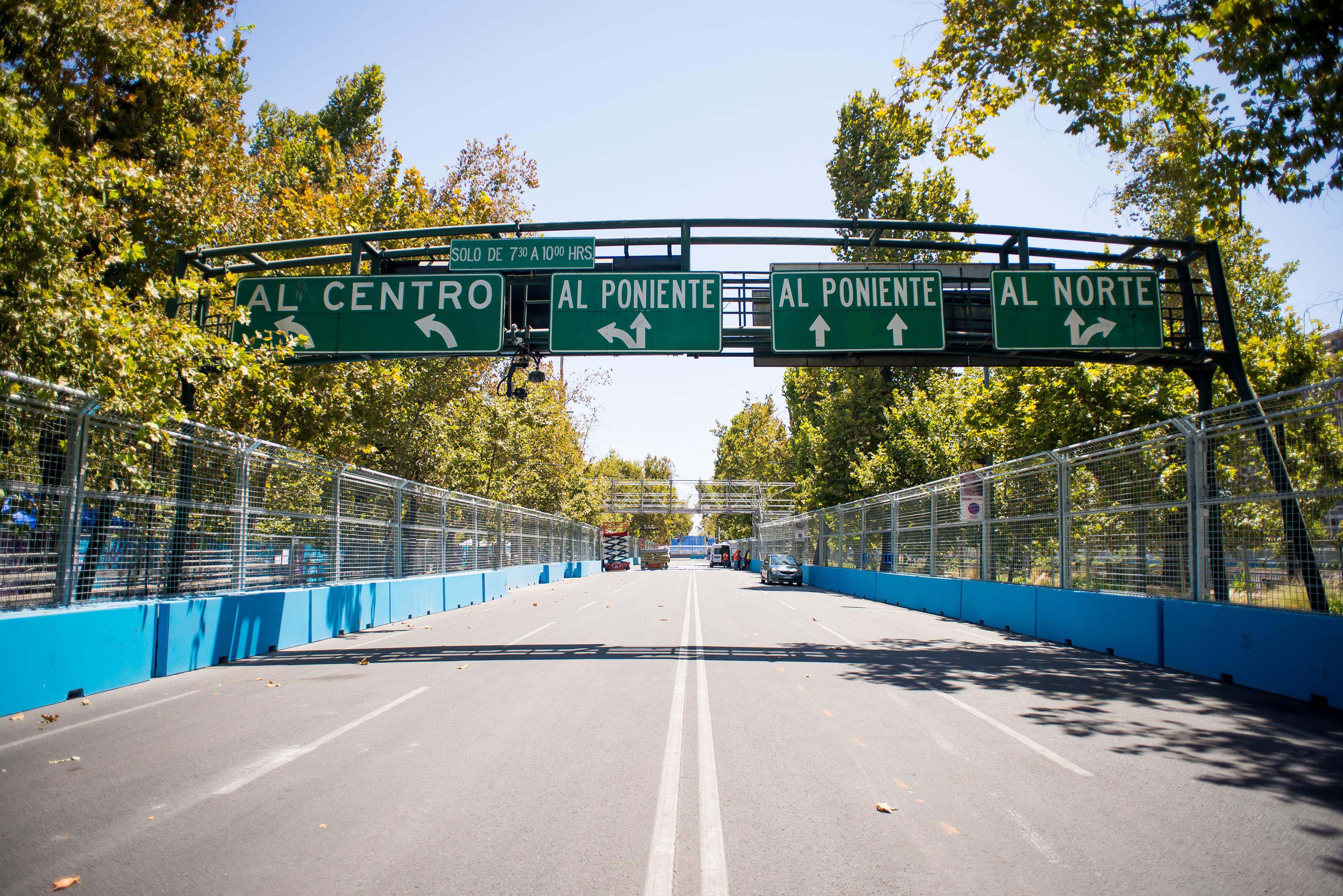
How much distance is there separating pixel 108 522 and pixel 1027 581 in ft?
48.8

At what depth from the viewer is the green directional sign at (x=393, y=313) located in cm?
1396

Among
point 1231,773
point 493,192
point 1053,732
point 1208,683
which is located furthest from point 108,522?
point 493,192

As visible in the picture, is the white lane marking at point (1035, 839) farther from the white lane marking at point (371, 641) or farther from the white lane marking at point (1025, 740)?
the white lane marking at point (371, 641)

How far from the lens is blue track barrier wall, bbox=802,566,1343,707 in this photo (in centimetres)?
813

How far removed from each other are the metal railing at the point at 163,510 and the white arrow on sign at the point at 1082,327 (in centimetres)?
1291

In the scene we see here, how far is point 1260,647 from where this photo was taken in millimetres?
8922

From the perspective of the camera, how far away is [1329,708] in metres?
7.88

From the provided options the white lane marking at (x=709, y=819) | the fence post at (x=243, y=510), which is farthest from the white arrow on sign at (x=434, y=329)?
the white lane marking at (x=709, y=819)

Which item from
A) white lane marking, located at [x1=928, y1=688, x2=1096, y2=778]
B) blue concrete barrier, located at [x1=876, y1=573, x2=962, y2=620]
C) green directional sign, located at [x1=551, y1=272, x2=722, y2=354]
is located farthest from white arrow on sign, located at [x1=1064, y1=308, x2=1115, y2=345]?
white lane marking, located at [x1=928, y1=688, x2=1096, y2=778]

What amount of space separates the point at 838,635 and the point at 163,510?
35.2 ft

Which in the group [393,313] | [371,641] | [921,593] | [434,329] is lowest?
[371,641]

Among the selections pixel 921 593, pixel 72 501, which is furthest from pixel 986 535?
pixel 72 501

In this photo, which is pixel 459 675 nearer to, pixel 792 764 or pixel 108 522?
pixel 108 522

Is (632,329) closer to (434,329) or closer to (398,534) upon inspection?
(434,329)
